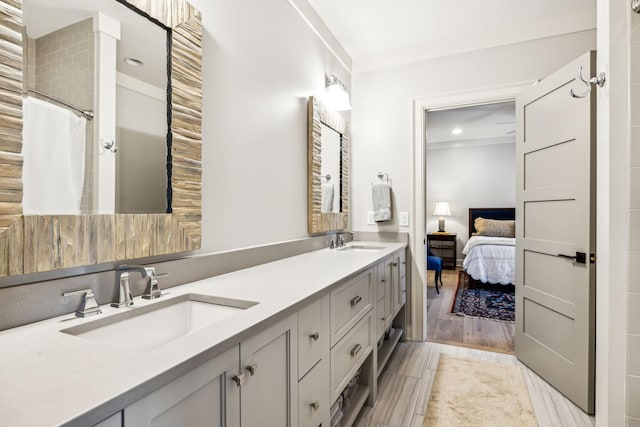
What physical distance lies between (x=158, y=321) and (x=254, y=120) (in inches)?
42.9

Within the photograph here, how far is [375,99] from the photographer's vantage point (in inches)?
117

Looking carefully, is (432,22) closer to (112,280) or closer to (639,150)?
(639,150)

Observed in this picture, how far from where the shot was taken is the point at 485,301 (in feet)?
13.2

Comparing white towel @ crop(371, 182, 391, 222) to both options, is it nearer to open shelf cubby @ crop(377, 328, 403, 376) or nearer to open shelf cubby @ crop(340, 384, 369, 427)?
open shelf cubby @ crop(377, 328, 403, 376)

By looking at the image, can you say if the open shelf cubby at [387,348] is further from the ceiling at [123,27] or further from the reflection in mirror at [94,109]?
the ceiling at [123,27]

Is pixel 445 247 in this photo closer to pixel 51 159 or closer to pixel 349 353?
pixel 349 353

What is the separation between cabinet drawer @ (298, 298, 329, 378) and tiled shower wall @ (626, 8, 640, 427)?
121 cm

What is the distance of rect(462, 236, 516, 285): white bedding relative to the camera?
4.46m

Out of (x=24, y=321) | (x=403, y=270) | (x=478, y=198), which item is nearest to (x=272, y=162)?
(x=24, y=321)

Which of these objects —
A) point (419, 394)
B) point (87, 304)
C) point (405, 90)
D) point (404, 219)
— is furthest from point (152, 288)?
point (405, 90)

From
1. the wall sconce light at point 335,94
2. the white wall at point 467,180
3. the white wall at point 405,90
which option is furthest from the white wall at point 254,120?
the white wall at point 467,180

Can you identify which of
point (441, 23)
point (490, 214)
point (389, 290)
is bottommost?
point (389, 290)

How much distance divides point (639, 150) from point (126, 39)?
74.9 inches

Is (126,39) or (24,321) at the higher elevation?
(126,39)
